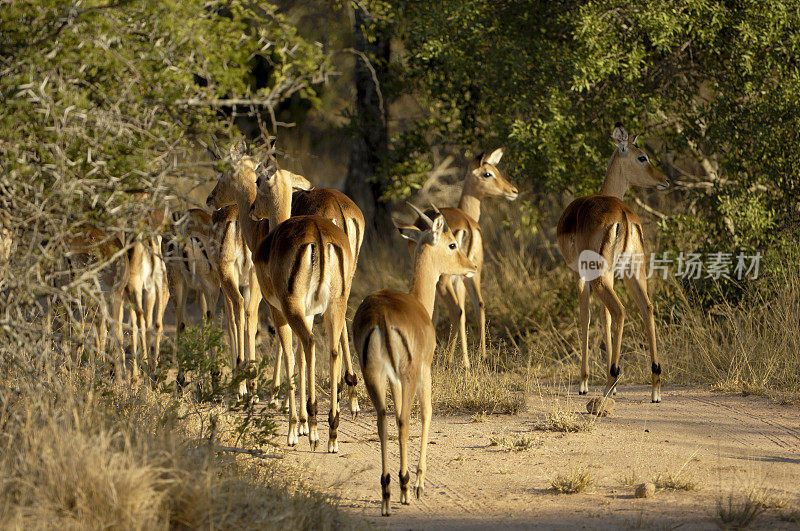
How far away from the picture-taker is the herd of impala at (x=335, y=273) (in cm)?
571

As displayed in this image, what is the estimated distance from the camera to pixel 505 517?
18.2ft

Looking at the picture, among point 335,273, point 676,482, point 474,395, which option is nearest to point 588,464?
point 676,482

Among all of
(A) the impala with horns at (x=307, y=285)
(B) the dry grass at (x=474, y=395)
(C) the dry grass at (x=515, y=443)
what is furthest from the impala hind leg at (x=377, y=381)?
(B) the dry grass at (x=474, y=395)

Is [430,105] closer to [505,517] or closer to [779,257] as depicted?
[779,257]

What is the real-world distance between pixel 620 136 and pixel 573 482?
5112 mm

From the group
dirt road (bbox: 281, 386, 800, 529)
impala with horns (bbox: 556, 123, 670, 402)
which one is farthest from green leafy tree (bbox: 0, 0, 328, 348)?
impala with horns (bbox: 556, 123, 670, 402)

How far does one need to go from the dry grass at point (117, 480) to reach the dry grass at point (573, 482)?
4.77ft

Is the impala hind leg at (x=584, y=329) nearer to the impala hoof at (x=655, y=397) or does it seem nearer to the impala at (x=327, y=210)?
the impala hoof at (x=655, y=397)

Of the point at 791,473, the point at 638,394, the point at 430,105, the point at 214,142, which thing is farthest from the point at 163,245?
the point at 791,473

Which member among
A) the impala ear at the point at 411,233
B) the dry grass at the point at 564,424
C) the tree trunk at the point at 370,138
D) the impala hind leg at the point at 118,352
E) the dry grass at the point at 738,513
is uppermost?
the tree trunk at the point at 370,138

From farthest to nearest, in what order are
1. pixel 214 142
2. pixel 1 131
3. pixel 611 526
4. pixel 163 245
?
1. pixel 163 245
2. pixel 214 142
3. pixel 1 131
4. pixel 611 526

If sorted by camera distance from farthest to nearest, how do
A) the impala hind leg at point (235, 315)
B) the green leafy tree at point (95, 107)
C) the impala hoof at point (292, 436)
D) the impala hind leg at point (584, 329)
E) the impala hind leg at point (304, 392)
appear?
the impala hind leg at point (235, 315)
the impala hind leg at point (584, 329)
the impala hoof at point (292, 436)
the impala hind leg at point (304, 392)
the green leafy tree at point (95, 107)

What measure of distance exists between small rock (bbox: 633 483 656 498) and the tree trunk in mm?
8486

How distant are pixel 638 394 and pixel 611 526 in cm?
395
